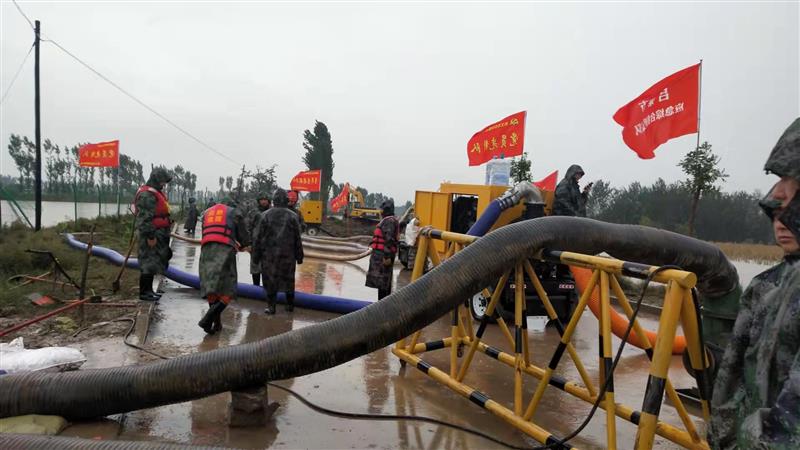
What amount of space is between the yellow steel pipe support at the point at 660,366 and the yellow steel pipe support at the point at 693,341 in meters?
0.07

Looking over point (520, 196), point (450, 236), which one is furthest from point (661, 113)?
point (450, 236)

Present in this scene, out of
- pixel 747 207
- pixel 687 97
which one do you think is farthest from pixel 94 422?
pixel 747 207

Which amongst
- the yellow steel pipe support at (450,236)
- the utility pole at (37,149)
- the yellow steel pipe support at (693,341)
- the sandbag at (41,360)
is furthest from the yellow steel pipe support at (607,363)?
the utility pole at (37,149)

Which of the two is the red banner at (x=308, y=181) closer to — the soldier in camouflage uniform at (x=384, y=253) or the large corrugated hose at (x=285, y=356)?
the soldier in camouflage uniform at (x=384, y=253)

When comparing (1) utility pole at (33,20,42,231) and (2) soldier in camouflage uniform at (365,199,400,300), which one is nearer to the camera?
(2) soldier in camouflage uniform at (365,199,400,300)

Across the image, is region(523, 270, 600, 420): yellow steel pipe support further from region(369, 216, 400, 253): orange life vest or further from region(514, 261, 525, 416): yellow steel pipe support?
region(369, 216, 400, 253): orange life vest

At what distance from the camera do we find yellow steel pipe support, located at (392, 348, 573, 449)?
3187mm

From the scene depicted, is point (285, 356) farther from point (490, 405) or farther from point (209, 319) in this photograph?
point (209, 319)

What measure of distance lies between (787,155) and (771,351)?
0.60 m

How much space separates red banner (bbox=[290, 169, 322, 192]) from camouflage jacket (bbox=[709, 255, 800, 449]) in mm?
22951

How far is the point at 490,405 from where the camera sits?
354cm

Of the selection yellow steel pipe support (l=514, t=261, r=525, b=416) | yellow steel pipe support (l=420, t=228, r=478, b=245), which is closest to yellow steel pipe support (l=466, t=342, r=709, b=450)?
yellow steel pipe support (l=514, t=261, r=525, b=416)

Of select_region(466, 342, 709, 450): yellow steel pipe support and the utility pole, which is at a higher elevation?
the utility pole

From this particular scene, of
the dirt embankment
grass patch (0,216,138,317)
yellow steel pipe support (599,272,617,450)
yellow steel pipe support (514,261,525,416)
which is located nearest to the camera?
yellow steel pipe support (599,272,617,450)
